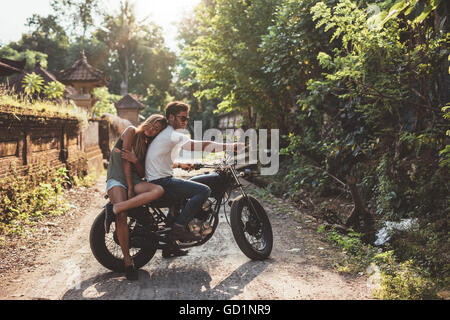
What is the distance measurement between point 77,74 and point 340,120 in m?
15.6

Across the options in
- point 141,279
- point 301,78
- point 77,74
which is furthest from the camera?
point 77,74

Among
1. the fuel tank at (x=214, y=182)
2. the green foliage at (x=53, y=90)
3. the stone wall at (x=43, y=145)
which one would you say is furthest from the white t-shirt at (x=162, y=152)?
the green foliage at (x=53, y=90)

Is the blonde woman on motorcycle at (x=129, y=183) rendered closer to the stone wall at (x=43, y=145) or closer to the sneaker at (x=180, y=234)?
the sneaker at (x=180, y=234)

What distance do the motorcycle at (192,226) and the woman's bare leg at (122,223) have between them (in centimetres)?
11

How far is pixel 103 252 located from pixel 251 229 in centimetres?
175

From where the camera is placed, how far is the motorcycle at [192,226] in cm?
415

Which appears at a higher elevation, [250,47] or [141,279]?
[250,47]

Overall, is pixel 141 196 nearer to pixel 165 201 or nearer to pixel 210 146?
pixel 165 201

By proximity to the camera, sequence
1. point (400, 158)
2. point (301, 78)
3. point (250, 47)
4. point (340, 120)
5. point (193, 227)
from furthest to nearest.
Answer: point (250, 47) < point (301, 78) < point (340, 120) < point (400, 158) < point (193, 227)

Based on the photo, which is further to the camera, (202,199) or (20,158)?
(20,158)

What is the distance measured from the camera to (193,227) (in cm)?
434

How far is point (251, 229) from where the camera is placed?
4695mm
